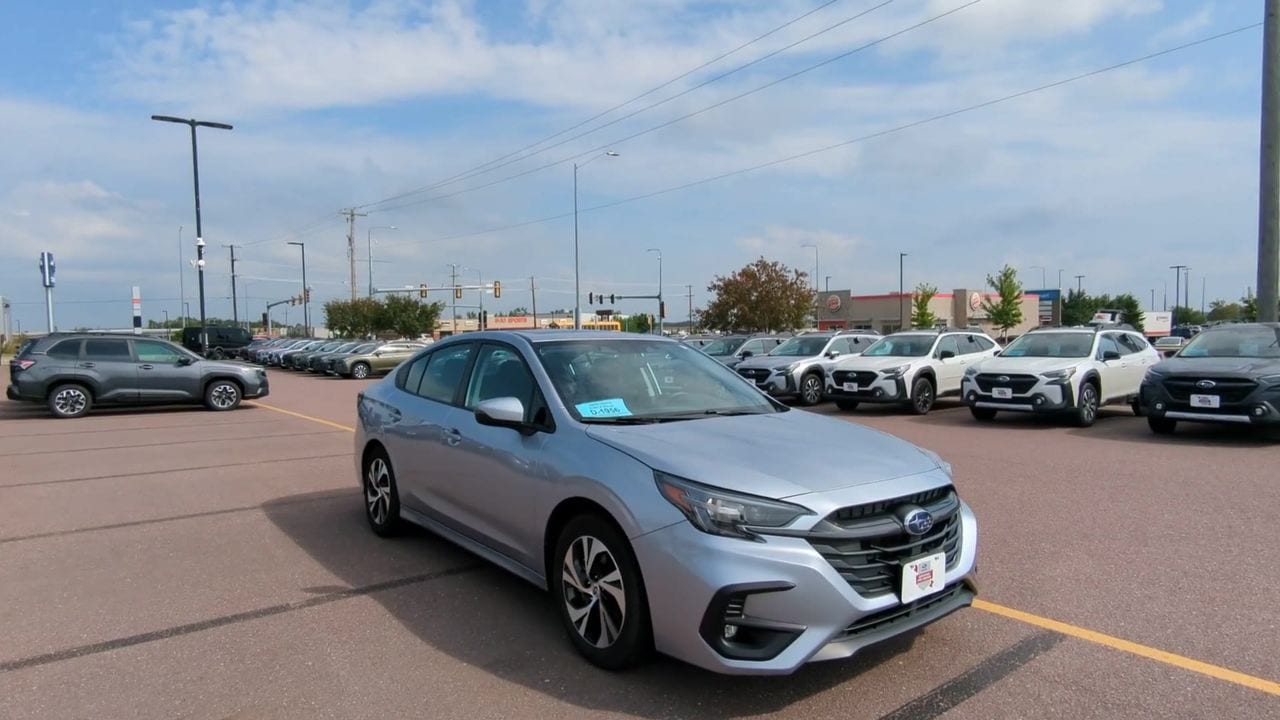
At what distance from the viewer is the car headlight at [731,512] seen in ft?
10.9

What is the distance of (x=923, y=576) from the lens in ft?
11.6

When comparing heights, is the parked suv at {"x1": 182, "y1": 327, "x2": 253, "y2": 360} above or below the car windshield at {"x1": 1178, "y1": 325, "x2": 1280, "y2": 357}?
below

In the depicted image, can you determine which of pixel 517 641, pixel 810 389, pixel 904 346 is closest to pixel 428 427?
pixel 517 641

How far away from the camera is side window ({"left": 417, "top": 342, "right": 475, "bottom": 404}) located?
5516 millimetres

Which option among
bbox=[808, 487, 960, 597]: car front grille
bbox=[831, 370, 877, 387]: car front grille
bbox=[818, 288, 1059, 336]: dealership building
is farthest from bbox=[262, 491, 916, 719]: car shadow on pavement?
bbox=[818, 288, 1059, 336]: dealership building

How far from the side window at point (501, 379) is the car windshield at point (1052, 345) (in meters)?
11.7

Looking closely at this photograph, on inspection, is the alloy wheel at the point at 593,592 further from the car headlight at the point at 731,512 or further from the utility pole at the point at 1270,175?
the utility pole at the point at 1270,175

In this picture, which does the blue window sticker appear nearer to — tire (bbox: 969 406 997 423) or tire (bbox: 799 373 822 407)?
tire (bbox: 969 406 997 423)

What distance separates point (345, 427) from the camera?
45.6 feet

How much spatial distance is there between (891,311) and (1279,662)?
250 ft

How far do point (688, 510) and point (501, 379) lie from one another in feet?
6.59

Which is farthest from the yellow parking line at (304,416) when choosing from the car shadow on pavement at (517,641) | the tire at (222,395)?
the car shadow on pavement at (517,641)

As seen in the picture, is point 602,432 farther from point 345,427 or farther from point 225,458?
point 345,427

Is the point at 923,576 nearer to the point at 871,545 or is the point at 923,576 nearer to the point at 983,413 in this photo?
the point at 871,545
